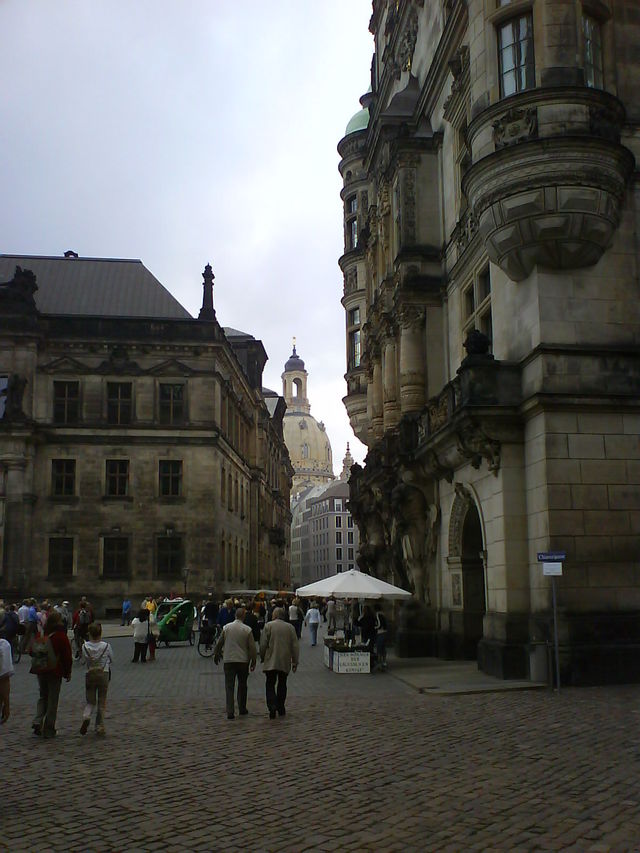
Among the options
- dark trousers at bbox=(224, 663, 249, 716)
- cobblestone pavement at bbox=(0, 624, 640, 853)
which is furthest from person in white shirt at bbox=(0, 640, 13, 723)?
dark trousers at bbox=(224, 663, 249, 716)

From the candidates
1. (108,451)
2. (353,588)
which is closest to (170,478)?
(108,451)

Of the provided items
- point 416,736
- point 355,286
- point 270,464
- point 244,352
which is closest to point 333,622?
point 355,286

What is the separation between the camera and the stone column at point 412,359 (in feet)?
95.8

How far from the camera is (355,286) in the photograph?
4653cm

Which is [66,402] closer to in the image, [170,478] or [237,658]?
[170,478]

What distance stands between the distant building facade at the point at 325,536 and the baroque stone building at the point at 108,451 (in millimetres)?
103985

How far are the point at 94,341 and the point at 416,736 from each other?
43.6 meters

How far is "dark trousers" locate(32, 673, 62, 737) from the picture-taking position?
44.1 ft

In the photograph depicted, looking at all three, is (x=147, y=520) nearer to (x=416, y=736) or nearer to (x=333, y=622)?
(x=333, y=622)

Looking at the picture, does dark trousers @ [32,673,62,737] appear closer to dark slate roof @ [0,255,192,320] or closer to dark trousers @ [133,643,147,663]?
dark trousers @ [133,643,147,663]

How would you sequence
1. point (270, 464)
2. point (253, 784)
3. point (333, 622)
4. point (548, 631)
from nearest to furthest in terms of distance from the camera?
point (253, 784)
point (548, 631)
point (333, 622)
point (270, 464)

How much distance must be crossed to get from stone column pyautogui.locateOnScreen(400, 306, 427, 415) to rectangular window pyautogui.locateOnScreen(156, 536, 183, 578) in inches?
1023

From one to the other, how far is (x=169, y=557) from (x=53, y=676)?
39479 millimetres

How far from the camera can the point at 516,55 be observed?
2028 cm
